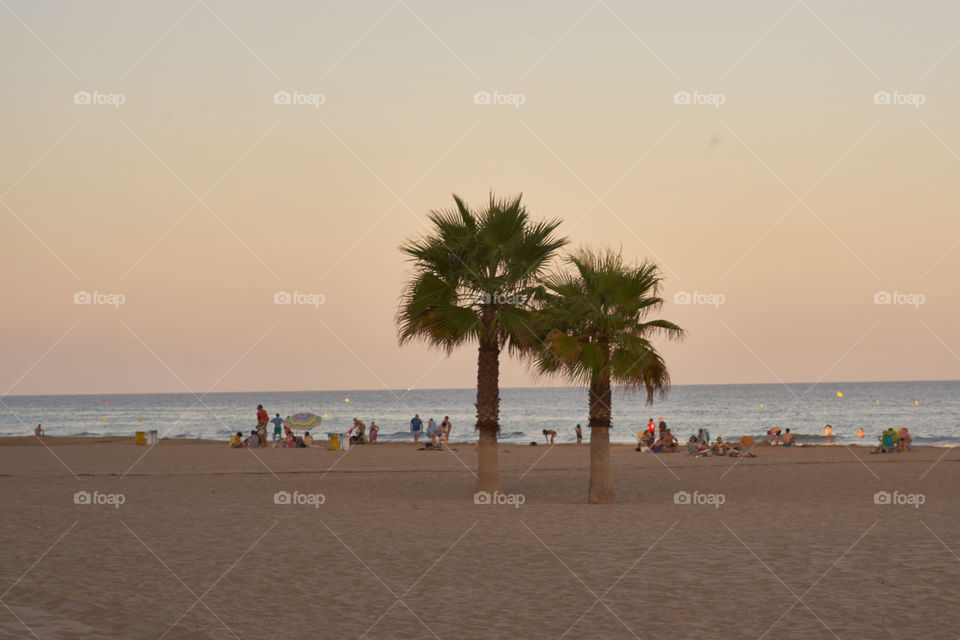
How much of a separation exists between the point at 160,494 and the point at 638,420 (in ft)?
290

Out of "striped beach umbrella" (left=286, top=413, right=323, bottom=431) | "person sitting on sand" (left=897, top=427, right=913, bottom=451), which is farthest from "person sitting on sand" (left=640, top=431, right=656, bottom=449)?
"striped beach umbrella" (left=286, top=413, right=323, bottom=431)

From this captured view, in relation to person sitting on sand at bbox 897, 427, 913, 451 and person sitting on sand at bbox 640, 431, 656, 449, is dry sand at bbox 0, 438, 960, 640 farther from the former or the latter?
person sitting on sand at bbox 640, 431, 656, 449

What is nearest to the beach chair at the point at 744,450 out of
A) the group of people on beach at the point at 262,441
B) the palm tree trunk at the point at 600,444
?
the palm tree trunk at the point at 600,444

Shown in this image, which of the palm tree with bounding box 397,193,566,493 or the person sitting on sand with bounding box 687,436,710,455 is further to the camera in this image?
the person sitting on sand with bounding box 687,436,710,455

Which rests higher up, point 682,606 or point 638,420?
point 638,420

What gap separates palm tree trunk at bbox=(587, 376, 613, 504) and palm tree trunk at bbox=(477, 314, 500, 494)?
7.50 feet

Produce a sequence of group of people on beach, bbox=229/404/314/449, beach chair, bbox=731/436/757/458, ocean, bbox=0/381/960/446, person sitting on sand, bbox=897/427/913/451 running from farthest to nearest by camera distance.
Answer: ocean, bbox=0/381/960/446
group of people on beach, bbox=229/404/314/449
person sitting on sand, bbox=897/427/913/451
beach chair, bbox=731/436/757/458

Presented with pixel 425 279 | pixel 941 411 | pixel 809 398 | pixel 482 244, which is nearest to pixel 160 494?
pixel 425 279

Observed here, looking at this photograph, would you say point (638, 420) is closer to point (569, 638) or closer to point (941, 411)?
point (941, 411)

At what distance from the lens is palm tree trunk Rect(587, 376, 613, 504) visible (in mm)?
20438

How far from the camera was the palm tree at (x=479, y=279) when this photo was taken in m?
21.0

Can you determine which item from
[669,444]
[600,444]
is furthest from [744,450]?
[600,444]

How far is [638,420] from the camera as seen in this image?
106375mm

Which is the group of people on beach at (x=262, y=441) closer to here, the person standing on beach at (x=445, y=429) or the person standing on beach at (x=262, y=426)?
the person standing on beach at (x=262, y=426)
